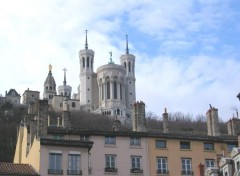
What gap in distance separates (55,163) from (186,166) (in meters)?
13.9

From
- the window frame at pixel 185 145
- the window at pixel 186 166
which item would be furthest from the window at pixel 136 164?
the window frame at pixel 185 145

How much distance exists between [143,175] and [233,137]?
9.70 m

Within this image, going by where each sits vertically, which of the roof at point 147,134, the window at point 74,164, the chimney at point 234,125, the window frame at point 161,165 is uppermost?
the chimney at point 234,125

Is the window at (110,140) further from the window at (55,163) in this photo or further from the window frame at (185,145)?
the window at (55,163)

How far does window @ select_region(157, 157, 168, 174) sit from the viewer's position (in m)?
49.4

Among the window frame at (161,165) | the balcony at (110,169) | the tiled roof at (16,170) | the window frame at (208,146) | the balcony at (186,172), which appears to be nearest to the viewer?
the tiled roof at (16,170)

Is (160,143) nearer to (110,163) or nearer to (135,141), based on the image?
(135,141)

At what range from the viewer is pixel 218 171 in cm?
4128

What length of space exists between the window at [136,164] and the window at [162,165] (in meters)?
1.71

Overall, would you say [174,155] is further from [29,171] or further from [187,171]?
[29,171]

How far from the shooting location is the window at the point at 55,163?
40888 millimetres

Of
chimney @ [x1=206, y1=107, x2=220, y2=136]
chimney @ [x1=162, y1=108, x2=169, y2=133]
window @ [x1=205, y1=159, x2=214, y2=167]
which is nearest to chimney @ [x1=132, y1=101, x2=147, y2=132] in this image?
chimney @ [x1=162, y1=108, x2=169, y2=133]

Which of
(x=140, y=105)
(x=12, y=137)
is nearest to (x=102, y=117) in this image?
(x=12, y=137)

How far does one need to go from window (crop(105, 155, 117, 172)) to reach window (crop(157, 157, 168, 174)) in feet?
13.1
